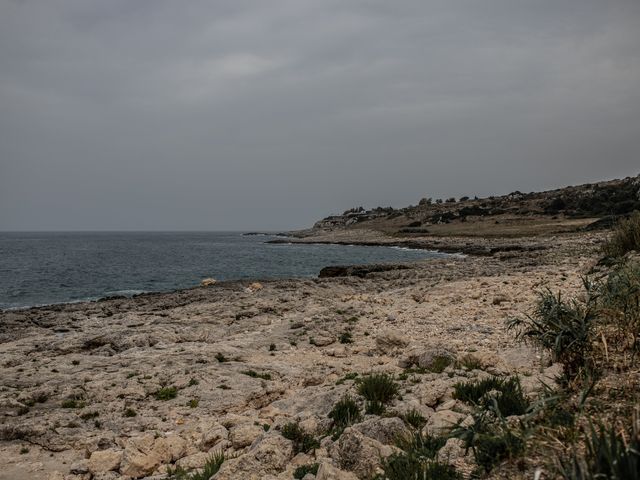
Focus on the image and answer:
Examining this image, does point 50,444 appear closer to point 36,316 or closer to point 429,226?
point 36,316

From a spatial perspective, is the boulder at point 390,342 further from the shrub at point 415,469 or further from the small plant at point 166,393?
the shrub at point 415,469

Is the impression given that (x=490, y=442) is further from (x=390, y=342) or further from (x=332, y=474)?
(x=390, y=342)

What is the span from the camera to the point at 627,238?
61.2 ft

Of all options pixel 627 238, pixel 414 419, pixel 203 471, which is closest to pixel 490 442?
pixel 414 419

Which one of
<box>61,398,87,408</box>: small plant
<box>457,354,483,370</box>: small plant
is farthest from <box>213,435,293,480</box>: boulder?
<box>61,398,87,408</box>: small plant

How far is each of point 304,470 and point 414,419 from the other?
1.94 metres

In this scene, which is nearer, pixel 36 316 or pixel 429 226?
pixel 36 316

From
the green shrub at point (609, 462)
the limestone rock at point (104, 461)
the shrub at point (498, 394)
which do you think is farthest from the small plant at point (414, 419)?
the limestone rock at point (104, 461)

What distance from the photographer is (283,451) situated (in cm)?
618

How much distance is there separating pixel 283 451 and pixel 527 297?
12.8 meters

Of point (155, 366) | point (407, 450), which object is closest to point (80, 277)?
point (155, 366)

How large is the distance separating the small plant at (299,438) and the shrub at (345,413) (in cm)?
63

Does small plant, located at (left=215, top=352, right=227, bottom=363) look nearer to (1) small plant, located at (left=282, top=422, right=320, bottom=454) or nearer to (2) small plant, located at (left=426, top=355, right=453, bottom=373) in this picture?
(2) small plant, located at (left=426, top=355, right=453, bottom=373)

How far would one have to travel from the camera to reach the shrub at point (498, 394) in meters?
5.18
